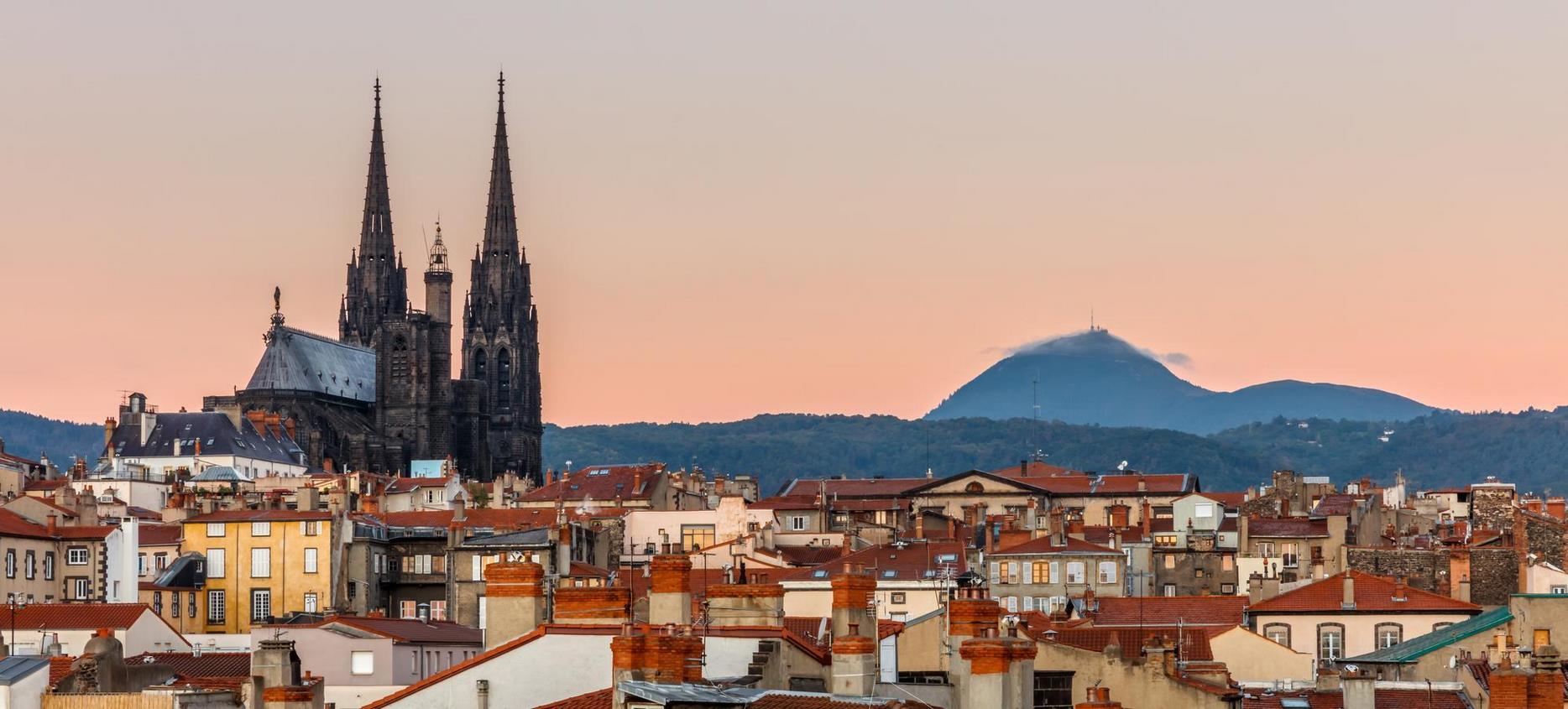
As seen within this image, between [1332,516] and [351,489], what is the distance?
54.0 m

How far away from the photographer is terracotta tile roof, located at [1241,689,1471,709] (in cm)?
3822

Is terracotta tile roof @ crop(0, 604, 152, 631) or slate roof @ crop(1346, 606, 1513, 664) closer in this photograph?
slate roof @ crop(1346, 606, 1513, 664)

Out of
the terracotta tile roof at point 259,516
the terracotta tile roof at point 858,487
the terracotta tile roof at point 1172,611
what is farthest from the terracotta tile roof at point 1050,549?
the terracotta tile roof at point 858,487

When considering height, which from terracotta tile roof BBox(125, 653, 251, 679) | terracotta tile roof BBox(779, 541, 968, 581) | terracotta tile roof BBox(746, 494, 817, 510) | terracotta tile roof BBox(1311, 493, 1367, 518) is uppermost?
terracotta tile roof BBox(1311, 493, 1367, 518)

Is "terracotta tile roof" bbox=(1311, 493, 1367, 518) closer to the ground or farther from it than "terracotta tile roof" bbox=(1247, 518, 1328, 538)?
farther from it

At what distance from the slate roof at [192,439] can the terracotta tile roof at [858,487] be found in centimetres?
5264

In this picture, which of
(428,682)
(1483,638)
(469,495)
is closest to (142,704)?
(428,682)

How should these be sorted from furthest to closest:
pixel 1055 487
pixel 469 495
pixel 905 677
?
pixel 469 495, pixel 1055 487, pixel 905 677

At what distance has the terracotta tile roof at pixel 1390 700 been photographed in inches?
1505

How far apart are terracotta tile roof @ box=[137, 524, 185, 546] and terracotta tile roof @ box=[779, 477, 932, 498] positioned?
3595 centimetres

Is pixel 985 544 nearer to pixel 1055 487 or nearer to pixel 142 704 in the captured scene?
pixel 1055 487

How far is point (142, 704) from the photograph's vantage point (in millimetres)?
35219

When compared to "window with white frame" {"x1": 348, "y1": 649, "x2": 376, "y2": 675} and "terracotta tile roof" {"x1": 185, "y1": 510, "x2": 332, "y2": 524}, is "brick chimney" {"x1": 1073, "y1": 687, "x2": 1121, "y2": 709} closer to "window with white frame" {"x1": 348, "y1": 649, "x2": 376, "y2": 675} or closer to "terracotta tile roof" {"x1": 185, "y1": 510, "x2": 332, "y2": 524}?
"window with white frame" {"x1": 348, "y1": 649, "x2": 376, "y2": 675}

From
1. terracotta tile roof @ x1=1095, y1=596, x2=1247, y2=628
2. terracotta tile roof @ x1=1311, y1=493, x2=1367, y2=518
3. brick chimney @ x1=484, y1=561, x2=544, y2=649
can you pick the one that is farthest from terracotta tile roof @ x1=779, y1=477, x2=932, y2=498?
brick chimney @ x1=484, y1=561, x2=544, y2=649
